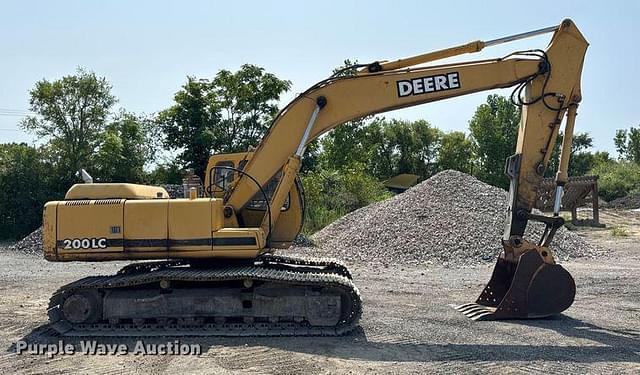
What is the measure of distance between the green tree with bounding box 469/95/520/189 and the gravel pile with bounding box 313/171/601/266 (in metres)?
30.9

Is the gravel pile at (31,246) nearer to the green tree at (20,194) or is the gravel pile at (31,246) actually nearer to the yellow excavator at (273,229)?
the green tree at (20,194)

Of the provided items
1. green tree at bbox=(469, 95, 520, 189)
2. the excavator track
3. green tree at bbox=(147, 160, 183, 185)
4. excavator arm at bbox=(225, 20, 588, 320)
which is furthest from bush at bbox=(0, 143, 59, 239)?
green tree at bbox=(469, 95, 520, 189)

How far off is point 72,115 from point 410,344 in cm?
2265

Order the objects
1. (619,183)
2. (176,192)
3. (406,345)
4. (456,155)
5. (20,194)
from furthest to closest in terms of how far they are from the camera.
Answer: (456,155) < (619,183) < (20,194) < (176,192) < (406,345)

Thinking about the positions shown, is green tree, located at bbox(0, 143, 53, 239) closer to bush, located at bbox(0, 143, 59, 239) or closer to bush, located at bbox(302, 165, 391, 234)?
bush, located at bbox(0, 143, 59, 239)

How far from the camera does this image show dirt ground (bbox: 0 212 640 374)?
21.7ft

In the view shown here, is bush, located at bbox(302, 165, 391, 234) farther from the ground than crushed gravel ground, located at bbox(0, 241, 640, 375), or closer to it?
farther from the ground

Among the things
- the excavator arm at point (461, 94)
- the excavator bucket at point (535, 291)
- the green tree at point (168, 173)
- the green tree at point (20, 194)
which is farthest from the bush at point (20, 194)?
the excavator bucket at point (535, 291)

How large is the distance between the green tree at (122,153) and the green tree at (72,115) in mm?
494

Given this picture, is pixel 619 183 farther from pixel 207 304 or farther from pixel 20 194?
pixel 207 304

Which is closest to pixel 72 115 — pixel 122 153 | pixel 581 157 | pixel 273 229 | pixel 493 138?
pixel 122 153

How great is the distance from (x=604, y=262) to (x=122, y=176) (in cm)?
1829

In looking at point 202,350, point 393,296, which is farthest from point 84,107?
point 202,350

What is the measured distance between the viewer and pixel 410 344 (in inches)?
295
